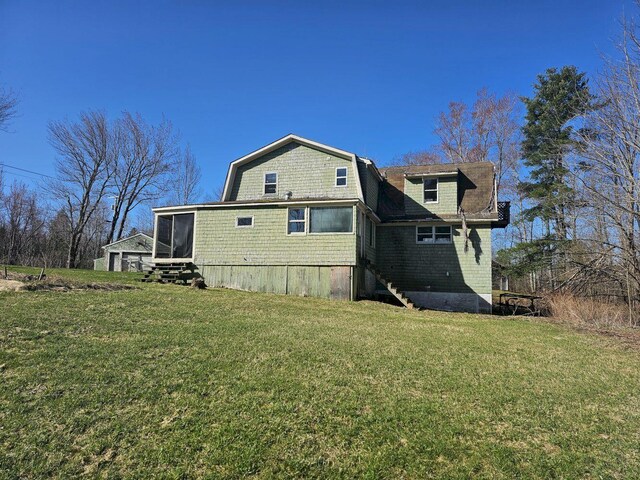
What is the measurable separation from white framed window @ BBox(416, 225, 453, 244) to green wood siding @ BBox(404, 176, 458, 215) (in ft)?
2.63

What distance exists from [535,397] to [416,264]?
13100 mm

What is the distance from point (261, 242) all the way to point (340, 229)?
3494mm

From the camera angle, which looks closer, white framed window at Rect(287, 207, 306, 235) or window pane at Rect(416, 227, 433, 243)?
white framed window at Rect(287, 207, 306, 235)

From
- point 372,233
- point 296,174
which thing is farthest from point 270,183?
point 372,233

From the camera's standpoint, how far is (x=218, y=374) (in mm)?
5207

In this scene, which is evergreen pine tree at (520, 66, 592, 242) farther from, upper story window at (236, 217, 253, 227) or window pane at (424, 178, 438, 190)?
upper story window at (236, 217, 253, 227)

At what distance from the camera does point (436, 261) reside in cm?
1783

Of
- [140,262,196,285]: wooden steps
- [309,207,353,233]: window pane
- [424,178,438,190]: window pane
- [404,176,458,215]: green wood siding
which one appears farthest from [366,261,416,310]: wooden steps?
[140,262,196,285]: wooden steps

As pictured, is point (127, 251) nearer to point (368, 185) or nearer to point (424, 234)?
point (368, 185)

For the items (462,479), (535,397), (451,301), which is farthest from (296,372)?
(451,301)

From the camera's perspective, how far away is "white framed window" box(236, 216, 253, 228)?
1677 cm

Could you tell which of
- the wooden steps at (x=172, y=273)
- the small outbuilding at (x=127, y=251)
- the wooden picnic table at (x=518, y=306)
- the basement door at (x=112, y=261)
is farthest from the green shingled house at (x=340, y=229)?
the basement door at (x=112, y=261)

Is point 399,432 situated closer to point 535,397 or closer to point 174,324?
point 535,397

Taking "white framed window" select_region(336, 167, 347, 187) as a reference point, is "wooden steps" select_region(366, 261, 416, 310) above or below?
below
